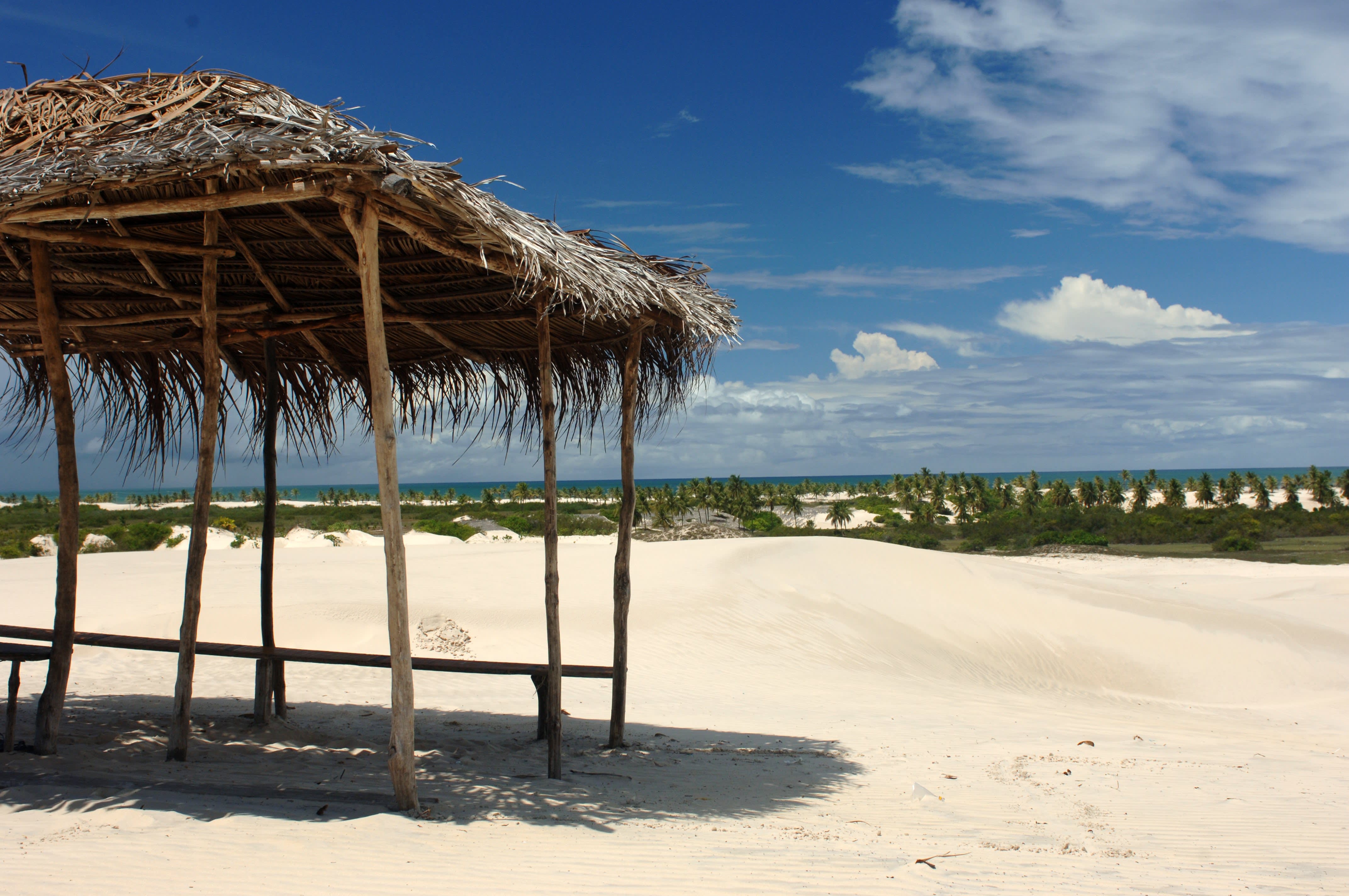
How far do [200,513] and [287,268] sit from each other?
1967 millimetres

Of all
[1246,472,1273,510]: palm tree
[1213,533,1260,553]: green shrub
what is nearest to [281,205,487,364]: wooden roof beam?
[1213,533,1260,553]: green shrub

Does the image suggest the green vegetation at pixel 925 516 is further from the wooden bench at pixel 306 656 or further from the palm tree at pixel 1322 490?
the wooden bench at pixel 306 656

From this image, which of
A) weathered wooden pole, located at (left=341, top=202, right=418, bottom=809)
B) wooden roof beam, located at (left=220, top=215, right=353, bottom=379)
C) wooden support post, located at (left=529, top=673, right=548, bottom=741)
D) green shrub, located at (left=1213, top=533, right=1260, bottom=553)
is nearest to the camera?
weathered wooden pole, located at (left=341, top=202, right=418, bottom=809)

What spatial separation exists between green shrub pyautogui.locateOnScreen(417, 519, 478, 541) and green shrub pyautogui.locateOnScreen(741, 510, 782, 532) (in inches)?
879

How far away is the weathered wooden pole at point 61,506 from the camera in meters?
5.57

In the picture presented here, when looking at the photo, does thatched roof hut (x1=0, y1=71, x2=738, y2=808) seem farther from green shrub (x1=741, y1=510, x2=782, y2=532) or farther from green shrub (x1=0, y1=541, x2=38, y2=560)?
green shrub (x1=741, y1=510, x2=782, y2=532)

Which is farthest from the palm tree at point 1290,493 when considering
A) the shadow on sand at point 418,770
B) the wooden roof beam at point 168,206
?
the wooden roof beam at point 168,206

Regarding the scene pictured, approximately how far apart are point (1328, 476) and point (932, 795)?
89.9 meters

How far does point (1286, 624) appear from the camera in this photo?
17.7m

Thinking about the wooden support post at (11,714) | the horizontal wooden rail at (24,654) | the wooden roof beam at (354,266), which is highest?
the wooden roof beam at (354,266)

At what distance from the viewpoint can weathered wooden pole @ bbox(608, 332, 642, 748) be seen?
269 inches

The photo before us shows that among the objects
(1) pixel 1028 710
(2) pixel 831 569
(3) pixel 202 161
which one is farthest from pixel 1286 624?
(3) pixel 202 161

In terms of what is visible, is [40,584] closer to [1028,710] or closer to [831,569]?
[831,569]

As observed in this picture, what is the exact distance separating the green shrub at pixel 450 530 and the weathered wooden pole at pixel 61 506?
2577cm
